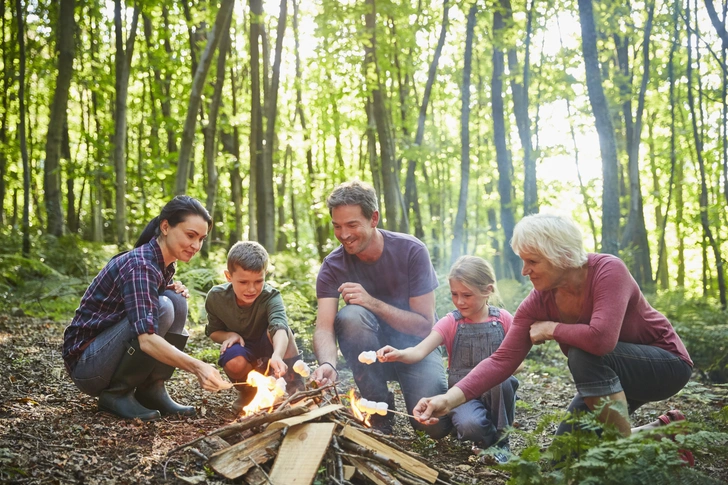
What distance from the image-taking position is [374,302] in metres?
4.44

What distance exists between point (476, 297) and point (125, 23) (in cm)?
1837

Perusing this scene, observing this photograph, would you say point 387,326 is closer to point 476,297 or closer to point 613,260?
point 476,297

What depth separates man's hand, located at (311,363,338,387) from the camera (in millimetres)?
3774

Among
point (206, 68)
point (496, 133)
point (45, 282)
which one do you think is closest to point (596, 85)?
point (496, 133)

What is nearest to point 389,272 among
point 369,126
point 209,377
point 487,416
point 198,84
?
point 487,416

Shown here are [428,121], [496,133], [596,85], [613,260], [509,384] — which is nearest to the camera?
[613,260]

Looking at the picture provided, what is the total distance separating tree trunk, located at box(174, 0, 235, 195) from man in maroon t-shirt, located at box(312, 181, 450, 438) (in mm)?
6302

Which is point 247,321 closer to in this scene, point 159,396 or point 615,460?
point 159,396

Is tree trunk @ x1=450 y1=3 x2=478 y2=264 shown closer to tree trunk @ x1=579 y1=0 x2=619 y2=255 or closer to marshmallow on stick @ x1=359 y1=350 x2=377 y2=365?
tree trunk @ x1=579 y1=0 x2=619 y2=255

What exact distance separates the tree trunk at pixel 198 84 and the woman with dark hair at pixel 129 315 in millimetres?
6275

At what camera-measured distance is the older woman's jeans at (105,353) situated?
3.81 meters

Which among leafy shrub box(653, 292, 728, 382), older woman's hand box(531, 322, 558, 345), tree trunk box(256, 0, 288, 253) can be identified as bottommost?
leafy shrub box(653, 292, 728, 382)

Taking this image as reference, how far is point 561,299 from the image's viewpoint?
11.6 feet

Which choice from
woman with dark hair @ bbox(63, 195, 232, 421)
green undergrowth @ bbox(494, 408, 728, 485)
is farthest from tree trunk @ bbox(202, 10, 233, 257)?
green undergrowth @ bbox(494, 408, 728, 485)
